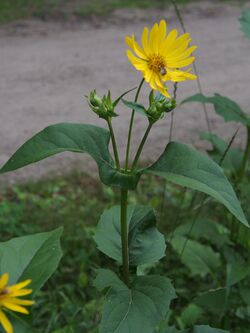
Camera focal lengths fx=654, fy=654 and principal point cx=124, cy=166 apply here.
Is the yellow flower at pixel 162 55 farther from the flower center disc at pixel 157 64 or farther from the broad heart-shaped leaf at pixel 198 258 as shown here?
the broad heart-shaped leaf at pixel 198 258

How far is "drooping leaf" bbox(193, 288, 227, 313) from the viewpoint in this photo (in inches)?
91.7

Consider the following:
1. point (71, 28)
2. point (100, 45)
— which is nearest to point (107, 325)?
point (100, 45)

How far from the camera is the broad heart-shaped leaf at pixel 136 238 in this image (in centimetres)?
185

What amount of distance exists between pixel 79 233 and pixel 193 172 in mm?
1734

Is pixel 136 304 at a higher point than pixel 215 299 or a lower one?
higher

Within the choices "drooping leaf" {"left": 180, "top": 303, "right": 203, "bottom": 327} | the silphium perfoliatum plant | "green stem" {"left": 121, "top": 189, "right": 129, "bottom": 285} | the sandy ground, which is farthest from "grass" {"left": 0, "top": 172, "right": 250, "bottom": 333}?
the silphium perfoliatum plant

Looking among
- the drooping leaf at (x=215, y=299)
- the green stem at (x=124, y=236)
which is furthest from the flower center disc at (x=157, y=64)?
the drooping leaf at (x=215, y=299)

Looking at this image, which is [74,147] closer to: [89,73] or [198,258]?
[198,258]

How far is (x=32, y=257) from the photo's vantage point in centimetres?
167

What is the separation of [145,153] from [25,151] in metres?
2.81

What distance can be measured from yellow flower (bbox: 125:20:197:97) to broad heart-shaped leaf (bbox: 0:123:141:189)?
199mm

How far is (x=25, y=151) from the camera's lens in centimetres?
158

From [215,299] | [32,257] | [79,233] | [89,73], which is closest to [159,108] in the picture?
[32,257]

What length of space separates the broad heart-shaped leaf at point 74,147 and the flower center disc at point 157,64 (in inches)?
8.0
